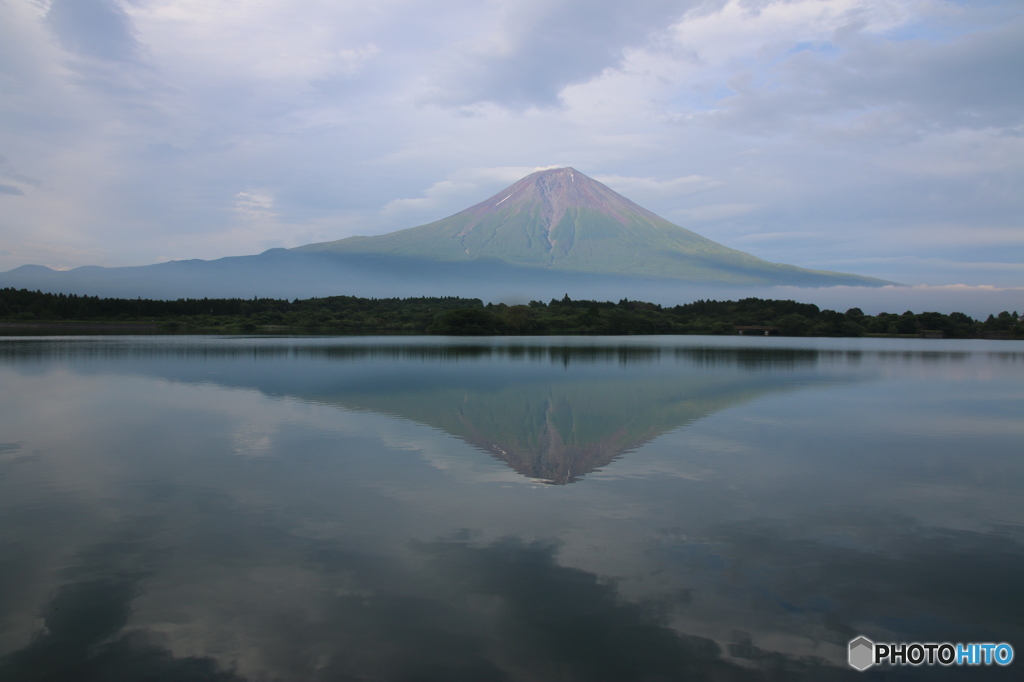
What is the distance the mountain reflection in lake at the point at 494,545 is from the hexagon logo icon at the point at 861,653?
0.25ft

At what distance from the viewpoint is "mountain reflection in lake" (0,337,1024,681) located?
3.56 metres

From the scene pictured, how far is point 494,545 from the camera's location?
5082 mm

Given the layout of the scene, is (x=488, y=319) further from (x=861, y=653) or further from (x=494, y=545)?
(x=861, y=653)

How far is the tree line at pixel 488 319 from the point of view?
263 ft

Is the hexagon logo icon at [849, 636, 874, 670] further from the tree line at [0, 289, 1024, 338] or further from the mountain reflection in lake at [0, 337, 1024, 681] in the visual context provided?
the tree line at [0, 289, 1024, 338]

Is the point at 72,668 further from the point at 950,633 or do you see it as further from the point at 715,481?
the point at 715,481

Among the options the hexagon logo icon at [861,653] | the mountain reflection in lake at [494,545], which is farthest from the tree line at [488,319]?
the hexagon logo icon at [861,653]

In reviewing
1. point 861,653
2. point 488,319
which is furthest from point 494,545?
point 488,319

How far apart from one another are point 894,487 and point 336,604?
6740mm

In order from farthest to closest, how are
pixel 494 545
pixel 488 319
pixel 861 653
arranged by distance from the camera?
pixel 488 319, pixel 494 545, pixel 861 653

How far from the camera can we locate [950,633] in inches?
151

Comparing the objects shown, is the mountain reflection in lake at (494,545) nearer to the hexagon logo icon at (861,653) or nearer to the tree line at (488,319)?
the hexagon logo icon at (861,653)

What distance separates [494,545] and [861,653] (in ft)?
8.97

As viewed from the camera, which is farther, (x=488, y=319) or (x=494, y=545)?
(x=488, y=319)
